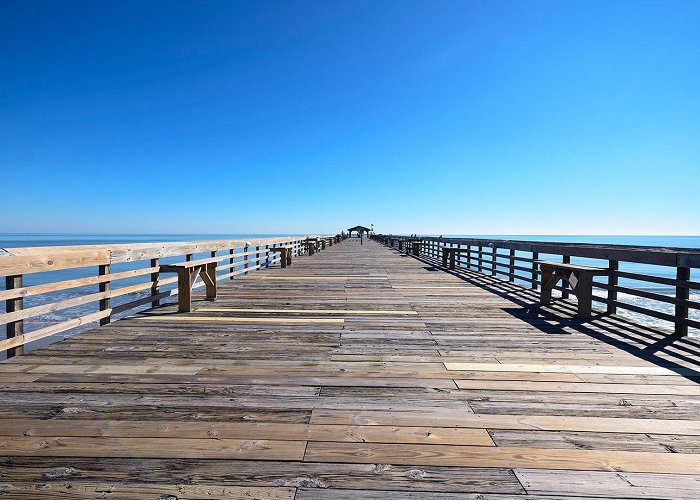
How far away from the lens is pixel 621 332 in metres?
4.52

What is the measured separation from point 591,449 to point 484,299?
485cm

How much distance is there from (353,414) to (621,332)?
12.9ft

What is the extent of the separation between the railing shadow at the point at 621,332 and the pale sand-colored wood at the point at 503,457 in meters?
1.66

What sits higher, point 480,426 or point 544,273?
point 544,273

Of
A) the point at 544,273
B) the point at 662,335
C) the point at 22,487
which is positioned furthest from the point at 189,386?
the point at 544,273

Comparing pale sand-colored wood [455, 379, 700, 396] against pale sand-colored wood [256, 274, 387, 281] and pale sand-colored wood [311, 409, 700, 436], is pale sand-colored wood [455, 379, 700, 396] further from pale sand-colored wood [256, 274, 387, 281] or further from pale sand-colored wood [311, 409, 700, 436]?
pale sand-colored wood [256, 274, 387, 281]

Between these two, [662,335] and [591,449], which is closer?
[591,449]

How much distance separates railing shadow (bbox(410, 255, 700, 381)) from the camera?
139 inches

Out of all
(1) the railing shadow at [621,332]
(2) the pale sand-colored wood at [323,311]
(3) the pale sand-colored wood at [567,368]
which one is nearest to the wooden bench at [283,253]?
(2) the pale sand-colored wood at [323,311]

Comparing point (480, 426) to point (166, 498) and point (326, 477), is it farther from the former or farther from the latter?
point (166, 498)

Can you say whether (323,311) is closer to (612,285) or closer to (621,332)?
(621,332)

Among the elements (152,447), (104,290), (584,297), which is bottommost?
(152,447)

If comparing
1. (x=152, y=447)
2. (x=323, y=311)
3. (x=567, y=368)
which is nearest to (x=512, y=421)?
(x=567, y=368)

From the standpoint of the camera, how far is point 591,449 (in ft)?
6.75
